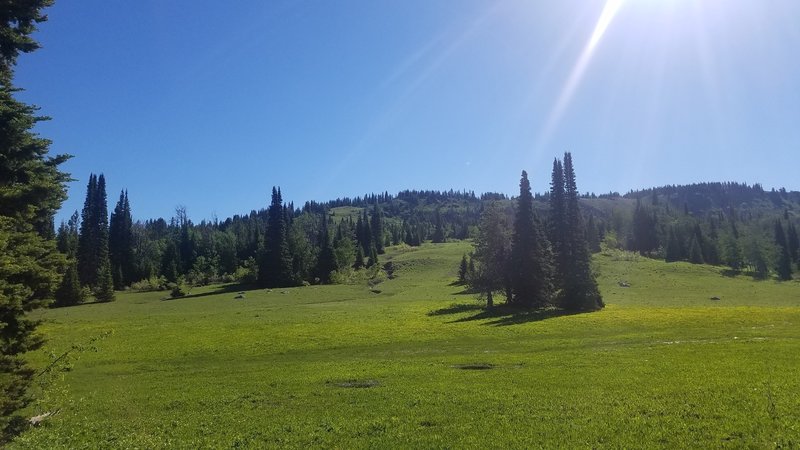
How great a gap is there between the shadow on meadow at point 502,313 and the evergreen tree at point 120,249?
9906 cm

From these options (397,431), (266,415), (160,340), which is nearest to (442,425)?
(397,431)

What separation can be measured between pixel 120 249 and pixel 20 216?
143915 mm

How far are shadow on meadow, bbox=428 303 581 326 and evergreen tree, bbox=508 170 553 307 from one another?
2.39m

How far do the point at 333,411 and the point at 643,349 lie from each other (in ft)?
79.5

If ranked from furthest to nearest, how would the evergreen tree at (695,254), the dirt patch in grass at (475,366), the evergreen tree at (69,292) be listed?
the evergreen tree at (695,254) → the evergreen tree at (69,292) → the dirt patch in grass at (475,366)

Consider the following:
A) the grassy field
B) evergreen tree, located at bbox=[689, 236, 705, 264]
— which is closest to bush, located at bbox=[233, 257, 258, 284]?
the grassy field

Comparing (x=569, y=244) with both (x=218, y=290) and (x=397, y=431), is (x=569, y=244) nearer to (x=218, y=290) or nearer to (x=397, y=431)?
(x=397, y=431)

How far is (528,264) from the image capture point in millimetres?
74562

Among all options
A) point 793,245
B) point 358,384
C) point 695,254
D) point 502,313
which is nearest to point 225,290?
point 502,313

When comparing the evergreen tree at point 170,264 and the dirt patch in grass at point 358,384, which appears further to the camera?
the evergreen tree at point 170,264

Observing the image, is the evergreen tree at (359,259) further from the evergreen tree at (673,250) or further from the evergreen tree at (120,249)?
the evergreen tree at (673,250)

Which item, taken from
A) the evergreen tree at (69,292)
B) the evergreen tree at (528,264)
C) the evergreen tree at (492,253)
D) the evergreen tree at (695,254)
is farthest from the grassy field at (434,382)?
the evergreen tree at (695,254)

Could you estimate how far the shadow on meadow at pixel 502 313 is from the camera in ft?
197

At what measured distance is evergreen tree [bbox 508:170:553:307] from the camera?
74.1 meters
